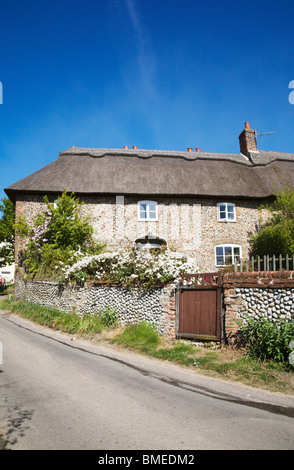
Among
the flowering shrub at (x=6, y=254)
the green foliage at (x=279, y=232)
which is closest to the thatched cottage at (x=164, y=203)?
the green foliage at (x=279, y=232)

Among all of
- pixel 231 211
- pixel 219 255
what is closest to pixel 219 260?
pixel 219 255

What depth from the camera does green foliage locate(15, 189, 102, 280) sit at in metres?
17.5

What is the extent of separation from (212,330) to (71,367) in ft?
11.6

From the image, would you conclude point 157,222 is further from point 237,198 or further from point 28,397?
point 28,397

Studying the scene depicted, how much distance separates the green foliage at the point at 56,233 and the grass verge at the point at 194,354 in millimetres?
5743

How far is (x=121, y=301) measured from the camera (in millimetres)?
10797

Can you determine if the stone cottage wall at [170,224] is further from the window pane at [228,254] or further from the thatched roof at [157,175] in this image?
the thatched roof at [157,175]

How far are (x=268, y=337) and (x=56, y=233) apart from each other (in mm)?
13431

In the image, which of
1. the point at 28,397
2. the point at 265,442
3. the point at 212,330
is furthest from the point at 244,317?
the point at 28,397

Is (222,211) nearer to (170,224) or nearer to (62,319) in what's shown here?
(170,224)

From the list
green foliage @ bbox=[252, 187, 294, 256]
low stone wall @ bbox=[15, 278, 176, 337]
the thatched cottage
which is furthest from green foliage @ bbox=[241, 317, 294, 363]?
the thatched cottage

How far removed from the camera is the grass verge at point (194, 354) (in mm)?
5980

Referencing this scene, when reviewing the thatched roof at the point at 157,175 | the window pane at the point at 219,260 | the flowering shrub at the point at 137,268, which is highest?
the thatched roof at the point at 157,175

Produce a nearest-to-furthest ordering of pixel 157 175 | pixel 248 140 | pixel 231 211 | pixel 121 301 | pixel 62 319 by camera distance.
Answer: pixel 121 301 → pixel 62 319 → pixel 231 211 → pixel 157 175 → pixel 248 140
